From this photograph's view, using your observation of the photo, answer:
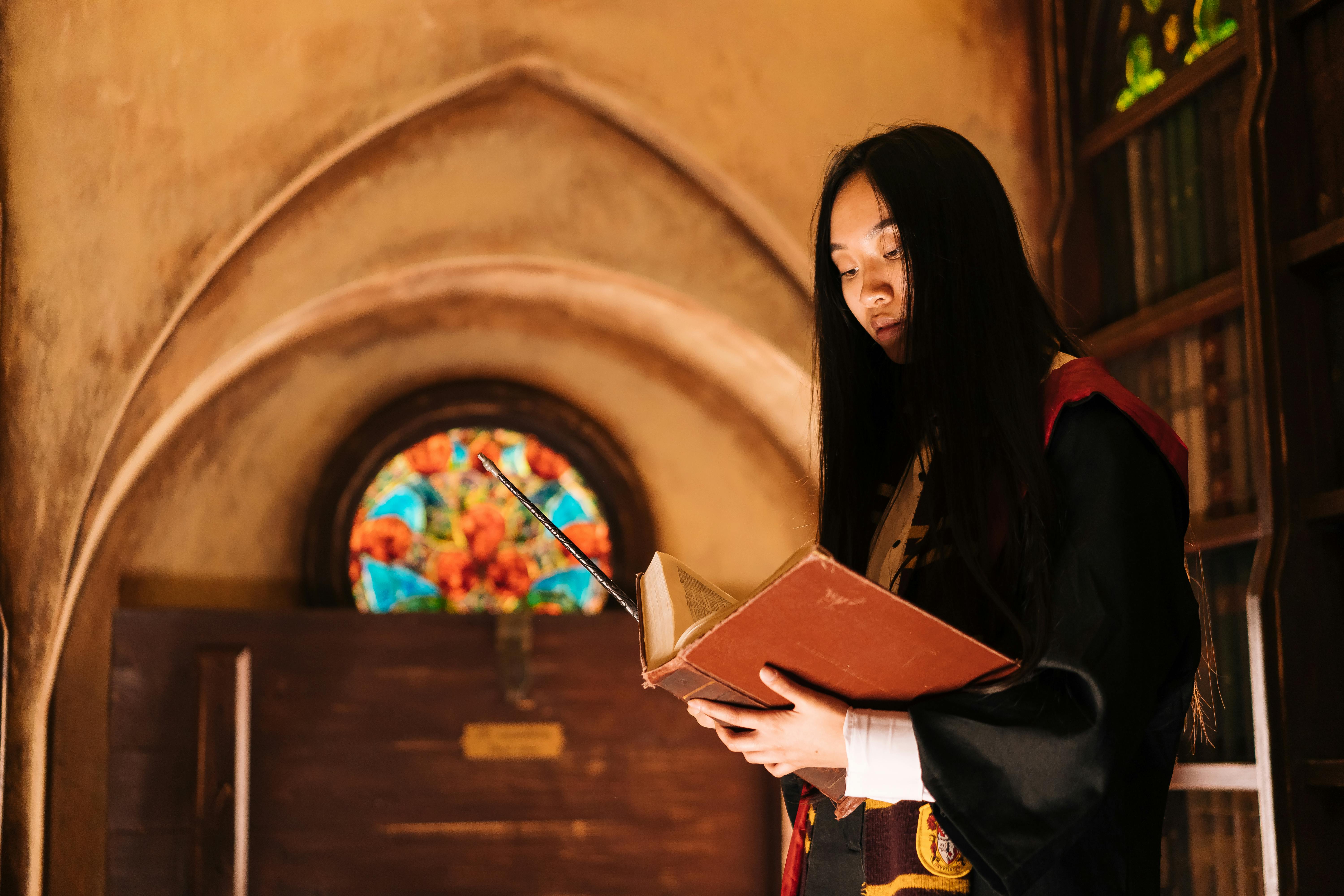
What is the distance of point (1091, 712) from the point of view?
3.76 ft

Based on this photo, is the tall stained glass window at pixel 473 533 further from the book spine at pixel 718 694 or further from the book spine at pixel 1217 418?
the book spine at pixel 718 694

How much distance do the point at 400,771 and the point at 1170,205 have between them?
9.53 feet

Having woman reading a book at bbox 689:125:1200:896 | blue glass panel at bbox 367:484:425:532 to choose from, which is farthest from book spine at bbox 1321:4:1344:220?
blue glass panel at bbox 367:484:425:532

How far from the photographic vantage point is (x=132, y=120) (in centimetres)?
346

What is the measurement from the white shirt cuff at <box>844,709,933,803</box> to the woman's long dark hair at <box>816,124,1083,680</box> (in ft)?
0.43

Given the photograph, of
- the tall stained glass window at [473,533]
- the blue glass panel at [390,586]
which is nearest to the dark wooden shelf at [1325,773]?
the tall stained glass window at [473,533]

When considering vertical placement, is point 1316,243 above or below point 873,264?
above

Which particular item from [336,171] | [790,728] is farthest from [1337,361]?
[336,171]

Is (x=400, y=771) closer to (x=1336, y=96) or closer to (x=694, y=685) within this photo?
(x=694, y=685)

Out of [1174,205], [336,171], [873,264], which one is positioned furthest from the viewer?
[336,171]

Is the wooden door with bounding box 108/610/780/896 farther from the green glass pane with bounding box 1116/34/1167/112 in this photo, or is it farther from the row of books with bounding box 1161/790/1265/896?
the green glass pane with bounding box 1116/34/1167/112

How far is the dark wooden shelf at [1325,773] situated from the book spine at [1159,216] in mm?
1226

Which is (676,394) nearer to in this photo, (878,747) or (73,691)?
(73,691)

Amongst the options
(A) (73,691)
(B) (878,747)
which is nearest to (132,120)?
(A) (73,691)
